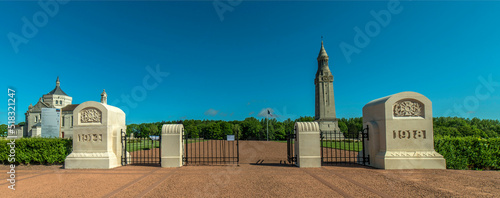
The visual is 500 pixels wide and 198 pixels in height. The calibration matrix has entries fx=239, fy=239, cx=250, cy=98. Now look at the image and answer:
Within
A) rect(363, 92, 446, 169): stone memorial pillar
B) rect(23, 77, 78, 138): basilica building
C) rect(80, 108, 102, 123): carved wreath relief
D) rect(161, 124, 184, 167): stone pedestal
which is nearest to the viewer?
rect(363, 92, 446, 169): stone memorial pillar

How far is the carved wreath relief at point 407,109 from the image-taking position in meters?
10.4

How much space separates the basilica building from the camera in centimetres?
6238

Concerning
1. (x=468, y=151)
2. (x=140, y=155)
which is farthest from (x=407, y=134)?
(x=140, y=155)

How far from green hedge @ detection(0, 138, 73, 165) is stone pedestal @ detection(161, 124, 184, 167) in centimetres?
539

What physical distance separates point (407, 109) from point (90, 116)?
14.5 m

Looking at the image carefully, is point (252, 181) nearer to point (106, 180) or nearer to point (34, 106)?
point (106, 180)

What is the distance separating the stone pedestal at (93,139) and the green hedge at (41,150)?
4.85 ft

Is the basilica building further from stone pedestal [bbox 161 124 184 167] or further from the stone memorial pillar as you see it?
the stone memorial pillar

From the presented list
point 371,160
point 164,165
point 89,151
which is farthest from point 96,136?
point 371,160

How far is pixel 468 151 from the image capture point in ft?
34.4

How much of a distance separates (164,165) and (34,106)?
265 ft

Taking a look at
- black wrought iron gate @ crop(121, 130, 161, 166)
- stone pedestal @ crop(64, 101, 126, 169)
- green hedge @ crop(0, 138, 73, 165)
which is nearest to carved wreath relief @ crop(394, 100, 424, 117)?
black wrought iron gate @ crop(121, 130, 161, 166)

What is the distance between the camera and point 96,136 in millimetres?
11250

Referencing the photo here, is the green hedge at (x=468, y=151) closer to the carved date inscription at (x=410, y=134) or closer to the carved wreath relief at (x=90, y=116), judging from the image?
the carved date inscription at (x=410, y=134)
